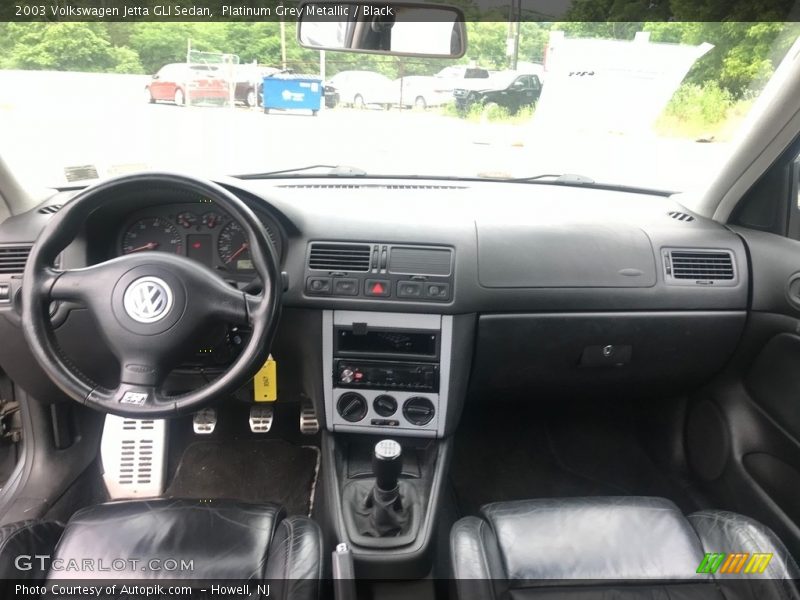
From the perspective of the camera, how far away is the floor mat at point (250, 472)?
278cm

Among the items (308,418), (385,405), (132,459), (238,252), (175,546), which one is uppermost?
(238,252)

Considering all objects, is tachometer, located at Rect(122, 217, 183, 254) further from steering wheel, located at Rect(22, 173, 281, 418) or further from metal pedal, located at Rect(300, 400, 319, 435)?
metal pedal, located at Rect(300, 400, 319, 435)

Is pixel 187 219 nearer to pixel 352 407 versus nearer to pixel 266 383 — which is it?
pixel 266 383

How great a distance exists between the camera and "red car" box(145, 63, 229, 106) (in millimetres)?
2412

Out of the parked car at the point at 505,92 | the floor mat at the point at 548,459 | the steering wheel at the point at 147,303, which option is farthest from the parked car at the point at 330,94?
the floor mat at the point at 548,459

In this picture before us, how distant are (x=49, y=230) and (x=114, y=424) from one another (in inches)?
49.3

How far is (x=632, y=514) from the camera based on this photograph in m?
1.78

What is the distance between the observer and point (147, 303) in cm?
166

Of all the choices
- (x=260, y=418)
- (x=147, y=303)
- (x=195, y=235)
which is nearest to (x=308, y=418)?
(x=260, y=418)

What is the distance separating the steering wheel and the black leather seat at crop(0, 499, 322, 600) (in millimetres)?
403

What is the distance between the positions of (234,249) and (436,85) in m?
1.09

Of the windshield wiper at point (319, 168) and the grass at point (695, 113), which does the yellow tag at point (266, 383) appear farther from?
the grass at point (695, 113)

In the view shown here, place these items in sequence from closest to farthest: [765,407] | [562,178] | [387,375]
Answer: [387,375], [765,407], [562,178]

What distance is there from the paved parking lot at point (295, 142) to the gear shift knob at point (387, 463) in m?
1.30
